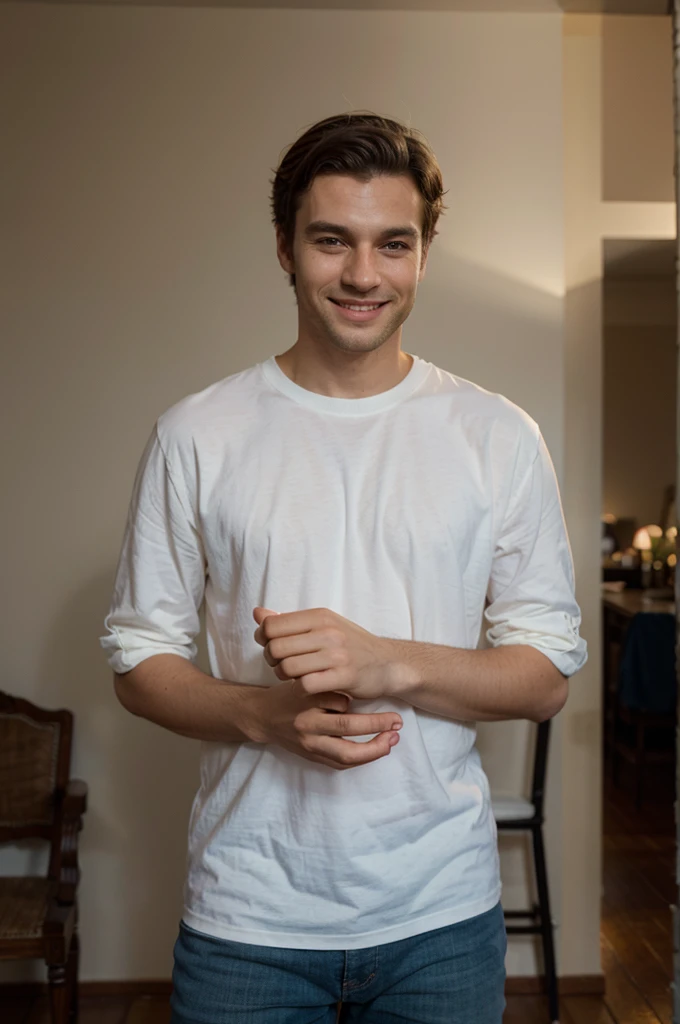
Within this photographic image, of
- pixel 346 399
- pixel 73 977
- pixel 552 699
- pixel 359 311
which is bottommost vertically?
pixel 73 977

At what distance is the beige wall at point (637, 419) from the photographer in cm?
882

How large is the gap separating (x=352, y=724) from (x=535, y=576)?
0.35 meters

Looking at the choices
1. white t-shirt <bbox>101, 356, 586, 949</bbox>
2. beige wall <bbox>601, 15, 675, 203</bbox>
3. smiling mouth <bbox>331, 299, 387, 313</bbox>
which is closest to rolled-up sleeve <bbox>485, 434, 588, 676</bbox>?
white t-shirt <bbox>101, 356, 586, 949</bbox>

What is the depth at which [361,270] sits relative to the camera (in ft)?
4.43

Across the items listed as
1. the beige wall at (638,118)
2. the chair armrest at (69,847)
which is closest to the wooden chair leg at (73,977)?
the chair armrest at (69,847)

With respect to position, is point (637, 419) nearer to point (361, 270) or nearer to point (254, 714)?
point (361, 270)

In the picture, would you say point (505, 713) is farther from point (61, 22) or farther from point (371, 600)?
point (61, 22)

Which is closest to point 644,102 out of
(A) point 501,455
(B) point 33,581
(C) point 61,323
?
(C) point 61,323

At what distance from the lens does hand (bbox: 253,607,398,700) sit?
46.4 inches

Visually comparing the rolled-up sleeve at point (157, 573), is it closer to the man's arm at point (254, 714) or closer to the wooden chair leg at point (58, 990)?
the man's arm at point (254, 714)

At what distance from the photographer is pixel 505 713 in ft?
4.51

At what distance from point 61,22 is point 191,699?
2656mm

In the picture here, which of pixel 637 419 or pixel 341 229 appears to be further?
pixel 637 419

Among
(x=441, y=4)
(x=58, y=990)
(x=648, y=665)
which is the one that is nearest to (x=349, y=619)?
(x=58, y=990)
